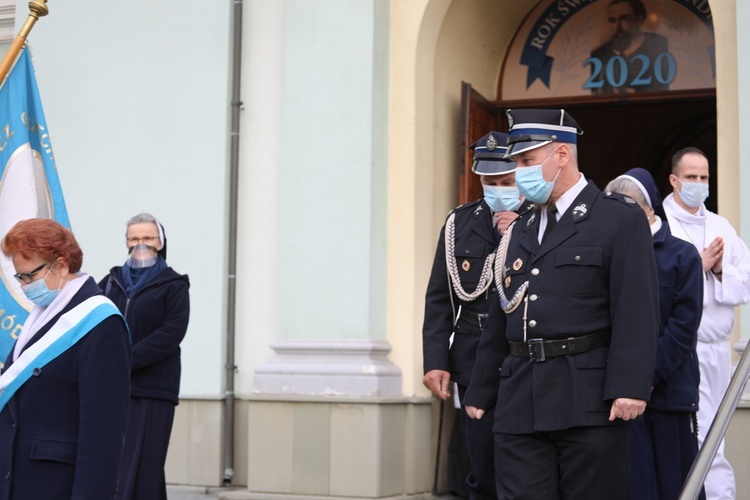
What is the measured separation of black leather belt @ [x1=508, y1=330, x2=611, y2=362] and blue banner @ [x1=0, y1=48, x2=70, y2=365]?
2872 mm

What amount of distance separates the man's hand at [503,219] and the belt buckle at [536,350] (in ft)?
4.51

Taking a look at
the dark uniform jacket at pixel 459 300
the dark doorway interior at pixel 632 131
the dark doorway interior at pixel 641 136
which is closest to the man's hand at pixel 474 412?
the dark uniform jacket at pixel 459 300

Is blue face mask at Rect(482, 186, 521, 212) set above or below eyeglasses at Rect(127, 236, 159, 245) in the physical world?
above

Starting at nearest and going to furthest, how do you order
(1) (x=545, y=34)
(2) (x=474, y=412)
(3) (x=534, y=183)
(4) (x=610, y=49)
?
(3) (x=534, y=183), (2) (x=474, y=412), (4) (x=610, y=49), (1) (x=545, y=34)

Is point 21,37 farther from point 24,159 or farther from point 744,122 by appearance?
point 744,122

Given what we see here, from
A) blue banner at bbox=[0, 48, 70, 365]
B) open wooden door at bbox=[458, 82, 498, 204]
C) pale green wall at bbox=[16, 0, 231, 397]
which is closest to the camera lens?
blue banner at bbox=[0, 48, 70, 365]

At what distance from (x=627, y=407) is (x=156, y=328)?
343 cm

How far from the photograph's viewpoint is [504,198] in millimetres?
6301

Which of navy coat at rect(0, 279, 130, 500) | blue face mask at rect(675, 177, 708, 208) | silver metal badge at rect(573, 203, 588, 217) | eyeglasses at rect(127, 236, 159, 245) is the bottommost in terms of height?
navy coat at rect(0, 279, 130, 500)

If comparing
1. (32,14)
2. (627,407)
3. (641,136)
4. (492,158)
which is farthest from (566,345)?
(641,136)

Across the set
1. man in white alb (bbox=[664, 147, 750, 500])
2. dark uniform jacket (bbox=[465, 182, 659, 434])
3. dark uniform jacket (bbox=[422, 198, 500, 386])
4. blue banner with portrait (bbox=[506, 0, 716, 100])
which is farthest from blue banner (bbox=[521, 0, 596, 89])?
dark uniform jacket (bbox=[465, 182, 659, 434])

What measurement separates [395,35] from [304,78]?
0.75m

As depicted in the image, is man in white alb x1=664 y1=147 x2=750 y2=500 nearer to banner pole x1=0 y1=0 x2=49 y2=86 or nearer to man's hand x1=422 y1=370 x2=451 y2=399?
man's hand x1=422 y1=370 x2=451 y2=399

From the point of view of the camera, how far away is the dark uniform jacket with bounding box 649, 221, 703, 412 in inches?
240
